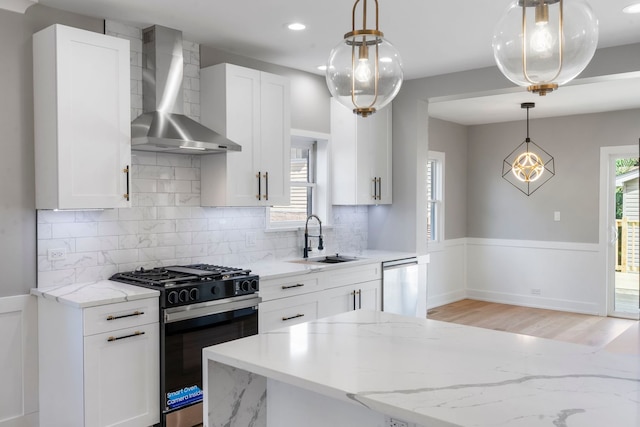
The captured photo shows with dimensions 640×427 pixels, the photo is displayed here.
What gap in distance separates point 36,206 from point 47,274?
434mm

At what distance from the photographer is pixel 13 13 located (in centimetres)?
328

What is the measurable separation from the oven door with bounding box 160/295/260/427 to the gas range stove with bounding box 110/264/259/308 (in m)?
0.05

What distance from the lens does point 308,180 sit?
5.44m

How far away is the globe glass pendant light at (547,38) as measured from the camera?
5.09ft

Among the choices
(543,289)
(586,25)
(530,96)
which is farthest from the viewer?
(543,289)

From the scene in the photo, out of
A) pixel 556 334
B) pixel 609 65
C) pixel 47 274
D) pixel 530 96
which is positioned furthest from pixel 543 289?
pixel 47 274

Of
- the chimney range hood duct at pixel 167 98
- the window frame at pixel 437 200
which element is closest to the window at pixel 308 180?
the chimney range hood duct at pixel 167 98

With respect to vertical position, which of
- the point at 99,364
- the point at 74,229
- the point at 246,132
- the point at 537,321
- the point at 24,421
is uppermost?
the point at 246,132

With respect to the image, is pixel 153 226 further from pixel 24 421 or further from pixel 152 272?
pixel 24 421

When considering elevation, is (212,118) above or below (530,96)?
below

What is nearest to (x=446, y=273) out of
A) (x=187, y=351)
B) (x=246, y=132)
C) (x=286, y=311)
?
(x=286, y=311)

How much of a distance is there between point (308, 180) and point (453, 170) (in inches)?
128

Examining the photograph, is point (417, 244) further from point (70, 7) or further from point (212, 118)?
point (70, 7)

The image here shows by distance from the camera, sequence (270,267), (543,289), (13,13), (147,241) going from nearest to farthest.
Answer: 1. (13,13)
2. (147,241)
3. (270,267)
4. (543,289)
